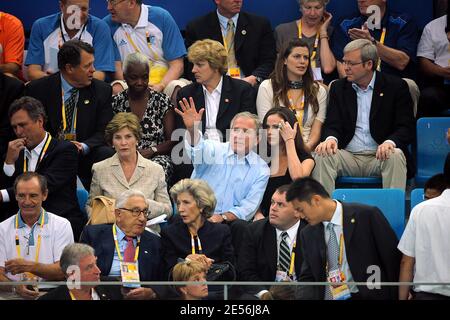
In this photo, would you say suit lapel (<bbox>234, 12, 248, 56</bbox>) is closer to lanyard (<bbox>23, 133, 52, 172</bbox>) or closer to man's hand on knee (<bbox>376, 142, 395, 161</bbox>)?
man's hand on knee (<bbox>376, 142, 395, 161</bbox>)

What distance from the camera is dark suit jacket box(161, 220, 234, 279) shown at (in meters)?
6.57

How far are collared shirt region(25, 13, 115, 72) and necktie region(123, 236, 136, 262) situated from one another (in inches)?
92.5

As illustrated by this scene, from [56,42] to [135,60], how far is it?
3.33 feet

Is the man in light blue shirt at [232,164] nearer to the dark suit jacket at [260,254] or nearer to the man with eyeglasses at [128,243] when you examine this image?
the dark suit jacket at [260,254]

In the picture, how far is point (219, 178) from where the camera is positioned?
7.39 m

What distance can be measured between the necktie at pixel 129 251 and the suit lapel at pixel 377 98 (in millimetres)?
2316

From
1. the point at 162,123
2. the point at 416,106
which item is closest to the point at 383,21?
the point at 416,106

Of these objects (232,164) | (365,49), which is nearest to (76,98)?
(232,164)

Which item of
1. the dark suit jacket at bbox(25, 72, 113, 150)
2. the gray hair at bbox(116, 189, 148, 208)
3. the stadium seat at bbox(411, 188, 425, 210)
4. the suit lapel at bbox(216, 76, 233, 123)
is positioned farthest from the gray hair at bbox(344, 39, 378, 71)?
the gray hair at bbox(116, 189, 148, 208)

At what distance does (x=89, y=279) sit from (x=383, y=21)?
12.6 ft

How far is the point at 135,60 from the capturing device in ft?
26.1

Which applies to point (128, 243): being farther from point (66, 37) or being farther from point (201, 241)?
point (66, 37)

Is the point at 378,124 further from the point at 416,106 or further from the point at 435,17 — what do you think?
the point at 435,17

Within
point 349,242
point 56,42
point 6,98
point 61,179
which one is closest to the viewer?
point 349,242
